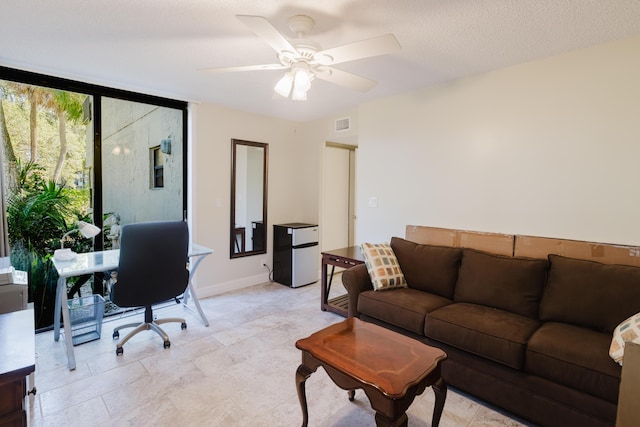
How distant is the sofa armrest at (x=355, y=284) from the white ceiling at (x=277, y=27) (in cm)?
177

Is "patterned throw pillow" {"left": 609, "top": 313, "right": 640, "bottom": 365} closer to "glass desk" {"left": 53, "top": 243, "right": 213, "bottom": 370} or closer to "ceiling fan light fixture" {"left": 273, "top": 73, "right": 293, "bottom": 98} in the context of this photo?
"ceiling fan light fixture" {"left": 273, "top": 73, "right": 293, "bottom": 98}

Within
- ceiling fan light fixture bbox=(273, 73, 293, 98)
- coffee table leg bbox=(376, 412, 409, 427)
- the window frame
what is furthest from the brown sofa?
the window frame

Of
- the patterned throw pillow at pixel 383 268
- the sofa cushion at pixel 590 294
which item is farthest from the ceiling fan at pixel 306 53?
the sofa cushion at pixel 590 294

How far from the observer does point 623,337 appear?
→ 1631 mm

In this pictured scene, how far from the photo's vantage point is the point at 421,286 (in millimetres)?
2805

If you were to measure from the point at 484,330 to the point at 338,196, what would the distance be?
3.28 metres

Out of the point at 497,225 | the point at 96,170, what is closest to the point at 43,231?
the point at 96,170

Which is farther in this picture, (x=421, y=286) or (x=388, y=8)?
(x=421, y=286)

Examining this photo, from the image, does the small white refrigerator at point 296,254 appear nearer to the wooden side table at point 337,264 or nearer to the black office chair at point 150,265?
the wooden side table at point 337,264

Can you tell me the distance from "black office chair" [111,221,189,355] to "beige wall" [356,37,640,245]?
85.3 inches

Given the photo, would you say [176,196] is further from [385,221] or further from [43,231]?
[385,221]

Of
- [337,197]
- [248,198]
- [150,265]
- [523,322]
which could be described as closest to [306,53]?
[150,265]

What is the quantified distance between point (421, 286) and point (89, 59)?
3366 mm

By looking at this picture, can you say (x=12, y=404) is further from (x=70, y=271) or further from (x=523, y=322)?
→ (x=523, y=322)
